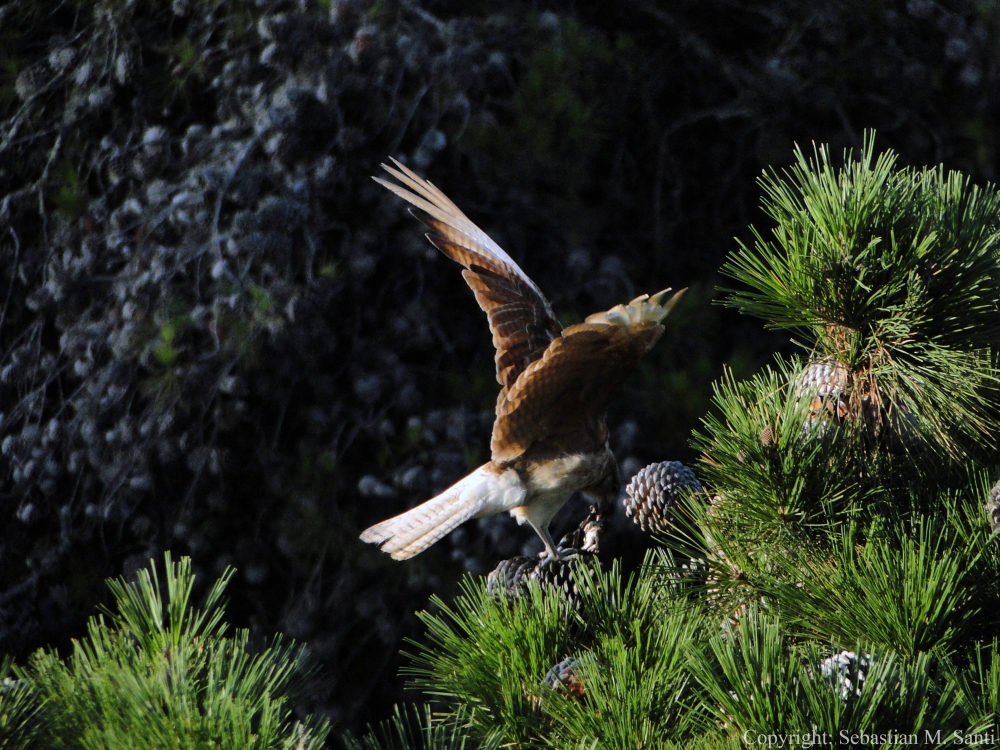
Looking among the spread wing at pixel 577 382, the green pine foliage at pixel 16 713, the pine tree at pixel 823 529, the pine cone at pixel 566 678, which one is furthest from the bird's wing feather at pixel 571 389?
the green pine foliage at pixel 16 713

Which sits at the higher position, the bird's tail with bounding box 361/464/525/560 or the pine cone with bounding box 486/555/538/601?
the pine cone with bounding box 486/555/538/601

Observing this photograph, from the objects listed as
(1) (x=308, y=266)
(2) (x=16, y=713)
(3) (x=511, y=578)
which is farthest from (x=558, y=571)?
(1) (x=308, y=266)

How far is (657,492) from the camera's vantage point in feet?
3.35

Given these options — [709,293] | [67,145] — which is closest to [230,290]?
[67,145]

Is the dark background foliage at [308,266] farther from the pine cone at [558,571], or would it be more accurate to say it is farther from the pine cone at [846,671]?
the pine cone at [846,671]

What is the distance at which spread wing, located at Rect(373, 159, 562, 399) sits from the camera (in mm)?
1499

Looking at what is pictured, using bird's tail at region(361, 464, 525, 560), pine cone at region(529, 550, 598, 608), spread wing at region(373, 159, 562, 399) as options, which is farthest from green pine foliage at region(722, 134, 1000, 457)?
bird's tail at region(361, 464, 525, 560)

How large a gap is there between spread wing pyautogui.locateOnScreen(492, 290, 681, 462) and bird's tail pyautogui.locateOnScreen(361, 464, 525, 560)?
0.05 meters

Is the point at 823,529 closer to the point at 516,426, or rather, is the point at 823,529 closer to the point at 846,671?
the point at 846,671

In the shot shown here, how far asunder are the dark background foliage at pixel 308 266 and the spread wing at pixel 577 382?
1.55 ft

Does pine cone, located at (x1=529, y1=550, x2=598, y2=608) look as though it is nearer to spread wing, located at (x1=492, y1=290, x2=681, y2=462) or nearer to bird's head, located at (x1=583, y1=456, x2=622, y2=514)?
spread wing, located at (x1=492, y1=290, x2=681, y2=462)

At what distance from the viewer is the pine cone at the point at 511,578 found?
0.96 metres

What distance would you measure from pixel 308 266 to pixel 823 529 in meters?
1.36

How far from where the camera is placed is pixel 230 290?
1.97m
